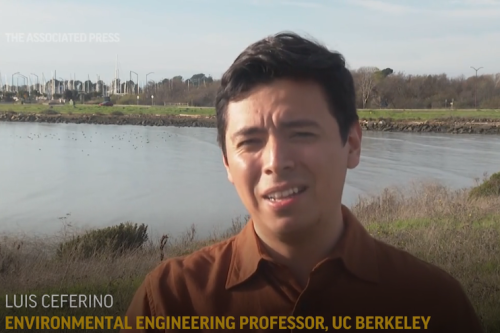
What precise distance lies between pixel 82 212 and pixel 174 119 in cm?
3362

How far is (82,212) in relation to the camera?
13.1m

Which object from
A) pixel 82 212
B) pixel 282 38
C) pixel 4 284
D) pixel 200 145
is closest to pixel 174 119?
pixel 200 145

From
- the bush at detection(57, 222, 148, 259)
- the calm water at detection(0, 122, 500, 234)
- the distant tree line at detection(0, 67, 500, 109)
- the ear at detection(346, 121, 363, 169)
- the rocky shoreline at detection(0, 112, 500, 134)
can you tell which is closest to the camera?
the ear at detection(346, 121, 363, 169)

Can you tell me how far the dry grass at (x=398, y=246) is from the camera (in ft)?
15.8

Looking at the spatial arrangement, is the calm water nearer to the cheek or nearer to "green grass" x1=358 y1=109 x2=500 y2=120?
the cheek

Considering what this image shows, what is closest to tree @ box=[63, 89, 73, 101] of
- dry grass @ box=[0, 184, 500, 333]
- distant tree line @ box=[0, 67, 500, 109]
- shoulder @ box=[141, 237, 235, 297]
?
distant tree line @ box=[0, 67, 500, 109]

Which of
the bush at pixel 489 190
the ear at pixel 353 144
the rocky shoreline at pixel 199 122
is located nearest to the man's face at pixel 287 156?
the ear at pixel 353 144

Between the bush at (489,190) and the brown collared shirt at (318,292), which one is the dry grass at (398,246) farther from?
the brown collared shirt at (318,292)

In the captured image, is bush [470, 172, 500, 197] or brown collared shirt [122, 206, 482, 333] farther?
bush [470, 172, 500, 197]

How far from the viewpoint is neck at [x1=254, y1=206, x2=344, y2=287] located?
1707 millimetres

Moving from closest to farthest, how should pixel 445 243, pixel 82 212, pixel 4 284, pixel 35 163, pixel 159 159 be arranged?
1. pixel 4 284
2. pixel 445 243
3. pixel 82 212
4. pixel 35 163
5. pixel 159 159

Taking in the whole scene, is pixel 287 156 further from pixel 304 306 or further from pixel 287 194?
pixel 304 306

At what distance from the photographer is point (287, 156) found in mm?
1601

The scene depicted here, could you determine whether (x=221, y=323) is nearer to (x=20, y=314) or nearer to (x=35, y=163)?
(x=20, y=314)
